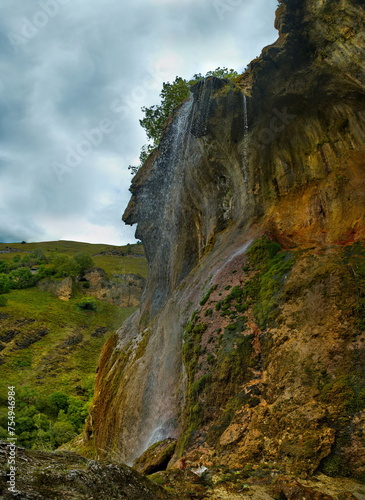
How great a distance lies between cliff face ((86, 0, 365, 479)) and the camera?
792 centimetres

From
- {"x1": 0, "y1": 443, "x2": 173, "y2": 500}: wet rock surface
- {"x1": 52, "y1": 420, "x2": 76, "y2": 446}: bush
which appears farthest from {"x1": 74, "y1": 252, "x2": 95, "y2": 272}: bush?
{"x1": 0, "y1": 443, "x2": 173, "y2": 500}: wet rock surface

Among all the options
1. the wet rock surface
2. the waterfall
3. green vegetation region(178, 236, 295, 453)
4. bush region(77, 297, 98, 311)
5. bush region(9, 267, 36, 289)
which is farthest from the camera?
bush region(9, 267, 36, 289)

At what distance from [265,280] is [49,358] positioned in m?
51.3

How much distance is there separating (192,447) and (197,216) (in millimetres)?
16042

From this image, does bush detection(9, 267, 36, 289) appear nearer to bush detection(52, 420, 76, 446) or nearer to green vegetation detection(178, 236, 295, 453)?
bush detection(52, 420, 76, 446)

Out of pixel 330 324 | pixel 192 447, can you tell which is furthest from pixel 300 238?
pixel 192 447

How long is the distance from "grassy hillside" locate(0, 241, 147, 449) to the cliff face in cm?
1734

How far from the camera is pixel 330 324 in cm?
915

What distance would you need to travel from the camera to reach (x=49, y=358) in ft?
178

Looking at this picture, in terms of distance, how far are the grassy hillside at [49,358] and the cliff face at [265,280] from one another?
17.3 metres

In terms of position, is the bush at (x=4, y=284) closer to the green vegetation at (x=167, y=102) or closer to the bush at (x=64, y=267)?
the bush at (x=64, y=267)

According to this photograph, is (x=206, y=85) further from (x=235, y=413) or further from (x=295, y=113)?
(x=235, y=413)

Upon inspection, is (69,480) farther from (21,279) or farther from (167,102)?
(21,279)

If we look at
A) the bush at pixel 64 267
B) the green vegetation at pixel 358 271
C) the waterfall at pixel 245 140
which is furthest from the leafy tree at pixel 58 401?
the bush at pixel 64 267
